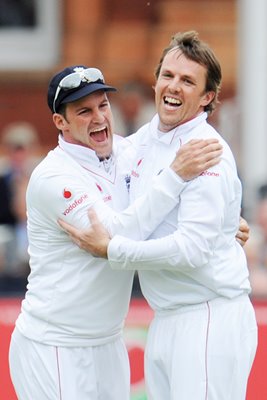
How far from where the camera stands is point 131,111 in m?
10.6

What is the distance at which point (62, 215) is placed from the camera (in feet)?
17.7

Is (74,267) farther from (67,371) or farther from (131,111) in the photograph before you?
(131,111)

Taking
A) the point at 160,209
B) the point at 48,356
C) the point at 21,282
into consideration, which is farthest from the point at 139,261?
the point at 21,282

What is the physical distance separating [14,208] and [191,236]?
14.8ft

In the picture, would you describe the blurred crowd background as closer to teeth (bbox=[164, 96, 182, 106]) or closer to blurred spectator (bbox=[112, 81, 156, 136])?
blurred spectator (bbox=[112, 81, 156, 136])

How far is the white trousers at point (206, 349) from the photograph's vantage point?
17.2 ft

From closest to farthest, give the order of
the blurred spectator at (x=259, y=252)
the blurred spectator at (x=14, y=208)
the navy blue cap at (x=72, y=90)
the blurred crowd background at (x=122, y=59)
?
the navy blue cap at (x=72, y=90)
the blurred spectator at (x=259, y=252)
the blurred spectator at (x=14, y=208)
the blurred crowd background at (x=122, y=59)

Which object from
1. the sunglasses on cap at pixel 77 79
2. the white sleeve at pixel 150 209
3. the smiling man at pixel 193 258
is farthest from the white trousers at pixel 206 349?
the sunglasses on cap at pixel 77 79

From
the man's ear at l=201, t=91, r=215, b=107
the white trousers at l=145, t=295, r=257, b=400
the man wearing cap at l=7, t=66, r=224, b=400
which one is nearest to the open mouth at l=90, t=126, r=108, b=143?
the man wearing cap at l=7, t=66, r=224, b=400

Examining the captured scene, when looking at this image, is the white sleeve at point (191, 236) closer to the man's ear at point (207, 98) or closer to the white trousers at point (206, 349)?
the white trousers at point (206, 349)

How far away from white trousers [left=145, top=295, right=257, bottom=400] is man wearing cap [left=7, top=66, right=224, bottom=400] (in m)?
0.29

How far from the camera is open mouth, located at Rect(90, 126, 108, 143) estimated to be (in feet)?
17.8

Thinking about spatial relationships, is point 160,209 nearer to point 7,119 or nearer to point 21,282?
point 21,282

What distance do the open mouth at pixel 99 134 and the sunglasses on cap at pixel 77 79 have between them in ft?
0.61
